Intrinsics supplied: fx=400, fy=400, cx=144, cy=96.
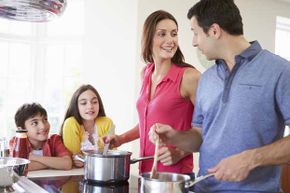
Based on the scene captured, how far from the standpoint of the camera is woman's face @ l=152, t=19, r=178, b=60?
175cm

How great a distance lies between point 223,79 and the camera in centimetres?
135

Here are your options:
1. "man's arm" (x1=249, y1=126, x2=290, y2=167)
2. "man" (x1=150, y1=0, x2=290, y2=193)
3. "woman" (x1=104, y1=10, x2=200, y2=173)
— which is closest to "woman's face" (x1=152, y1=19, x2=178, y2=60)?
"woman" (x1=104, y1=10, x2=200, y2=173)

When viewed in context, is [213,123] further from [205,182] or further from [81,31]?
[81,31]

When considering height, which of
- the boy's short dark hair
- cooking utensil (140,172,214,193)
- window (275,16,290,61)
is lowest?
cooking utensil (140,172,214,193)

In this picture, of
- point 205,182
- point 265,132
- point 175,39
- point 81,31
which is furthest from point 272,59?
point 81,31

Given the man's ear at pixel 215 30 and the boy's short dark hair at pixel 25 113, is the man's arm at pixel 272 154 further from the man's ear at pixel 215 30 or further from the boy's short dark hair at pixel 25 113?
the boy's short dark hair at pixel 25 113

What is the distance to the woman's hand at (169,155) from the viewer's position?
1.49 m

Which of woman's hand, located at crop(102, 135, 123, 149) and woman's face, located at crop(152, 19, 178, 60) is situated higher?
woman's face, located at crop(152, 19, 178, 60)

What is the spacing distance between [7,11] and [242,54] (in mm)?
803

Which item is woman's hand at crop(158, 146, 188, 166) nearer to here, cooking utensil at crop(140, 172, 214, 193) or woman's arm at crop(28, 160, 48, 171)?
cooking utensil at crop(140, 172, 214, 193)

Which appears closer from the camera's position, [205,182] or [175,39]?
[205,182]

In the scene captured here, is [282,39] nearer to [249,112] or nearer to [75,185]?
[249,112]

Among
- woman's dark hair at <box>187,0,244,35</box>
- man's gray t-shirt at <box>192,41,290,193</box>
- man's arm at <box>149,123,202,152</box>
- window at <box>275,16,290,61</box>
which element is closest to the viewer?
man's gray t-shirt at <box>192,41,290,193</box>

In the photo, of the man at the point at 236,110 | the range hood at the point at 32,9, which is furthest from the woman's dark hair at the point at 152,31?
the range hood at the point at 32,9
